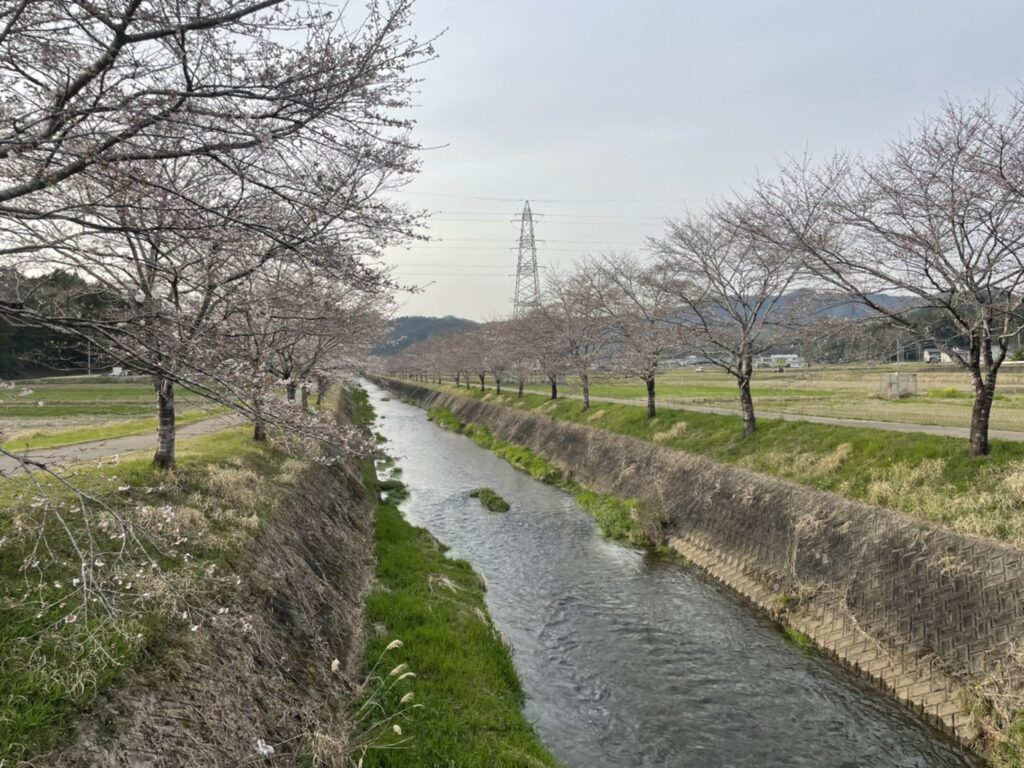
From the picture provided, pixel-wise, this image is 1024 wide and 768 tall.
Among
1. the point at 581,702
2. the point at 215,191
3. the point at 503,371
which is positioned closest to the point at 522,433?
the point at 503,371

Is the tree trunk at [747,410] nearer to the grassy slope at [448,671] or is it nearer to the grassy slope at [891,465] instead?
the grassy slope at [891,465]

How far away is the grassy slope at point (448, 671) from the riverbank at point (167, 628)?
2.45 feet

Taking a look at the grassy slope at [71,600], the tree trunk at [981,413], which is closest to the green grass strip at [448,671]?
the grassy slope at [71,600]

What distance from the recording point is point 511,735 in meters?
7.88

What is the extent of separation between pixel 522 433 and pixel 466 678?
1226 inches

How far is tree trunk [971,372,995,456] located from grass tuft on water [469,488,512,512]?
48.4 feet

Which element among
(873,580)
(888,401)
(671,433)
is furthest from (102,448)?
(888,401)

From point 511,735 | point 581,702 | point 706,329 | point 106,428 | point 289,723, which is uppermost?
point 706,329

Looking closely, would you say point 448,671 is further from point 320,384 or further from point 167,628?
point 320,384

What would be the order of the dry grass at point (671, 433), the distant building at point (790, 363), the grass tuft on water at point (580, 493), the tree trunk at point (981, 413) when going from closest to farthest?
the tree trunk at point (981, 413) < the distant building at point (790, 363) < the grass tuft on water at point (580, 493) < the dry grass at point (671, 433)

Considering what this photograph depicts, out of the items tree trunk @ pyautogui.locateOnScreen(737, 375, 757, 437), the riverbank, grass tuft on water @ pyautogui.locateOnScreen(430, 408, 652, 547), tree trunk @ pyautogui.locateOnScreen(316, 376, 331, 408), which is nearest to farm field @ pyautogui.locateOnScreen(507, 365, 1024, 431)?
tree trunk @ pyautogui.locateOnScreen(737, 375, 757, 437)

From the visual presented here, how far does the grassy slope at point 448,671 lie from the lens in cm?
720

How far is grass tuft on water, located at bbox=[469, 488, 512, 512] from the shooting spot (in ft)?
73.8

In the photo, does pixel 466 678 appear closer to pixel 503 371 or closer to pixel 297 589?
pixel 297 589
